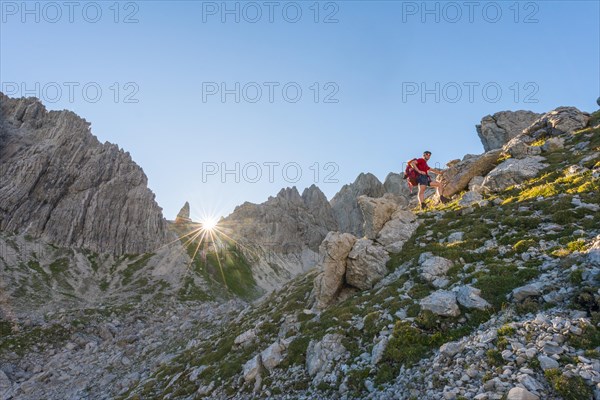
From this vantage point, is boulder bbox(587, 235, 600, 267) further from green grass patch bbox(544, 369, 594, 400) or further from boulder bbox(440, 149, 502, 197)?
boulder bbox(440, 149, 502, 197)

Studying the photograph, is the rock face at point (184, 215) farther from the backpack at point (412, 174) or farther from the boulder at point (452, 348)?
the boulder at point (452, 348)

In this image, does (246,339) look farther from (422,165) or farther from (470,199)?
(470,199)

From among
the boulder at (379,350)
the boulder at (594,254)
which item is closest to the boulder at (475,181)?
the boulder at (594,254)

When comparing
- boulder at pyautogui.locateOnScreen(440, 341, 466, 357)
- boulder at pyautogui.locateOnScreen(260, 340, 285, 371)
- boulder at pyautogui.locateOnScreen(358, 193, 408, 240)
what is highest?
boulder at pyautogui.locateOnScreen(358, 193, 408, 240)

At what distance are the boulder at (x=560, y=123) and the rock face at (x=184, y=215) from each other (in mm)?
161630

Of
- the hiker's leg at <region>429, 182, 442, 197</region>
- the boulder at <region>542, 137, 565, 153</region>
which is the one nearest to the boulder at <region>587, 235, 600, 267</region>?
the hiker's leg at <region>429, 182, 442, 197</region>

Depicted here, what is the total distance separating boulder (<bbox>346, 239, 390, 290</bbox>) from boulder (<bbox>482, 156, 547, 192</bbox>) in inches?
574

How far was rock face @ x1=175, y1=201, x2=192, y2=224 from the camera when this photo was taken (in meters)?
176

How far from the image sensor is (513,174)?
104 feet

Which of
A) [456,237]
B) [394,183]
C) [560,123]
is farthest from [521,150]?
[394,183]

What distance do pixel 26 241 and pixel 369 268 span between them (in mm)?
117284

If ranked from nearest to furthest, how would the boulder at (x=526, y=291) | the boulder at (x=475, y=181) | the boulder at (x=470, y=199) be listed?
1. the boulder at (x=526, y=291)
2. the boulder at (x=470, y=199)
3. the boulder at (x=475, y=181)

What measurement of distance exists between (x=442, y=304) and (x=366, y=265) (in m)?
10.3

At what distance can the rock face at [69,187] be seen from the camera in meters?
107
